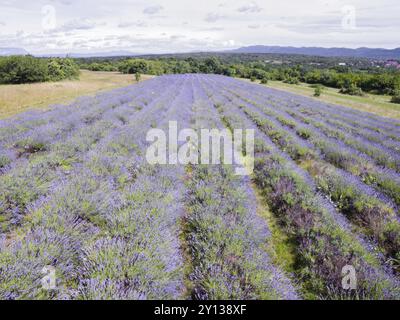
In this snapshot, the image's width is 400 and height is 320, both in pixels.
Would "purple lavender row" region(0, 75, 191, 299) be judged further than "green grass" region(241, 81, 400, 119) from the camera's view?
No

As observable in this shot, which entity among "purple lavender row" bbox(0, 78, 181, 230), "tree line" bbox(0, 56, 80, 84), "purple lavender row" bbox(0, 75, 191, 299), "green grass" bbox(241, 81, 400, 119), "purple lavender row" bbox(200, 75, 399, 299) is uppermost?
"tree line" bbox(0, 56, 80, 84)

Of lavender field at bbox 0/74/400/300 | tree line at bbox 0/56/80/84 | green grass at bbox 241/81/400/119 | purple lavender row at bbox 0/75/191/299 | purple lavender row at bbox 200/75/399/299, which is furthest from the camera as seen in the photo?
tree line at bbox 0/56/80/84

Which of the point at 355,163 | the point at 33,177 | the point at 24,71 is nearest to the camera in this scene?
the point at 33,177

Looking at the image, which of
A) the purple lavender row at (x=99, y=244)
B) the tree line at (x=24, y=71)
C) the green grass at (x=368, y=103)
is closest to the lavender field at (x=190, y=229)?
the purple lavender row at (x=99, y=244)

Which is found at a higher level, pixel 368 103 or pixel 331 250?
pixel 368 103

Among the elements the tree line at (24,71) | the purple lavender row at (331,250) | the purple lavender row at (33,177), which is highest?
the tree line at (24,71)

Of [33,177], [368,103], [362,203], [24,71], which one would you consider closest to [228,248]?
[362,203]

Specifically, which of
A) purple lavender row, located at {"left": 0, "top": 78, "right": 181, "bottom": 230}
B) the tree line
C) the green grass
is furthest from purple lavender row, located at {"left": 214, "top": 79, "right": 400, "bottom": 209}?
the tree line

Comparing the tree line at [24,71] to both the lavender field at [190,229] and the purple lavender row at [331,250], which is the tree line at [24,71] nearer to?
the lavender field at [190,229]

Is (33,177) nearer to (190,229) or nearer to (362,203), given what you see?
(190,229)

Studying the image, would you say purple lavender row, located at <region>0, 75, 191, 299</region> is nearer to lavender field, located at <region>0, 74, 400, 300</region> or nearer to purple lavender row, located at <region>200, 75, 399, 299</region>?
lavender field, located at <region>0, 74, 400, 300</region>
